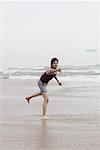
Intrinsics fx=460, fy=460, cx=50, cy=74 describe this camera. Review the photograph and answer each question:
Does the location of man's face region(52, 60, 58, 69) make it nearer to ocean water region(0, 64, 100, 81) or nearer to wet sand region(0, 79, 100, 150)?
wet sand region(0, 79, 100, 150)

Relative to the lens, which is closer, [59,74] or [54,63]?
[54,63]

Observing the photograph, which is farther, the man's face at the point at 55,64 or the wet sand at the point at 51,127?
the man's face at the point at 55,64

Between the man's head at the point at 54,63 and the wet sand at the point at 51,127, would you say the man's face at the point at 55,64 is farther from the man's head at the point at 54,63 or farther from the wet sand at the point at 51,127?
the wet sand at the point at 51,127

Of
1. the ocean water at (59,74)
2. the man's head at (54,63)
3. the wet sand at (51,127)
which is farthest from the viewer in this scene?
the ocean water at (59,74)

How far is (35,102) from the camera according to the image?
15.1m

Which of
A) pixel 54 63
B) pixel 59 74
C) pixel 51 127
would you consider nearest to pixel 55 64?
pixel 54 63

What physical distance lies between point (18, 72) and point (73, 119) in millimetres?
31040

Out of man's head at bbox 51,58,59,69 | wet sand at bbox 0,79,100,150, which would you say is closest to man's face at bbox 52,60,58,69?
man's head at bbox 51,58,59,69

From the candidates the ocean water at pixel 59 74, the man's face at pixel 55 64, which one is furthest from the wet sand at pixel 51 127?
the ocean water at pixel 59 74

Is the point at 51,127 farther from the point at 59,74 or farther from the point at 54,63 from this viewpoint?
the point at 59,74

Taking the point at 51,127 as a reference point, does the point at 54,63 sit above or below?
above

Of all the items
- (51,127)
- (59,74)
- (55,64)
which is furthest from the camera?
(59,74)

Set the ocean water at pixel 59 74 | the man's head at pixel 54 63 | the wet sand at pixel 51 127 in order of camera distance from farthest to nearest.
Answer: the ocean water at pixel 59 74 → the man's head at pixel 54 63 → the wet sand at pixel 51 127

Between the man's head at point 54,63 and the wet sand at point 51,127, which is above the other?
the man's head at point 54,63
